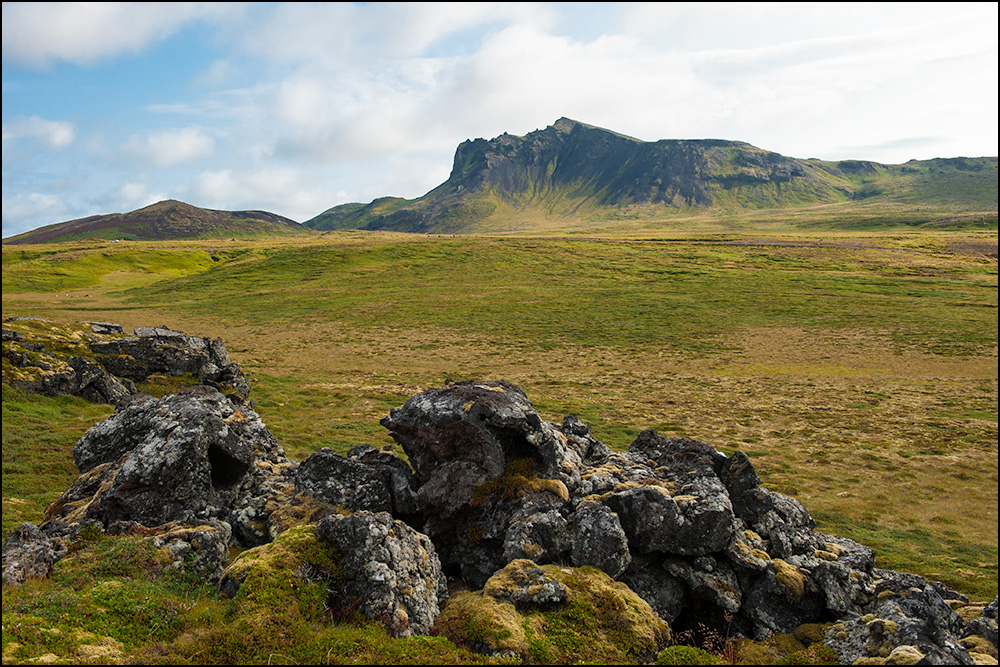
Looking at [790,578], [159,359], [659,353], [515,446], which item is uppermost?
[159,359]

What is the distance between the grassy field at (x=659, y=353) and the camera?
2114 cm

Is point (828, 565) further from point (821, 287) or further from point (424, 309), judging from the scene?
point (821, 287)

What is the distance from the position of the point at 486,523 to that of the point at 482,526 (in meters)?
0.12

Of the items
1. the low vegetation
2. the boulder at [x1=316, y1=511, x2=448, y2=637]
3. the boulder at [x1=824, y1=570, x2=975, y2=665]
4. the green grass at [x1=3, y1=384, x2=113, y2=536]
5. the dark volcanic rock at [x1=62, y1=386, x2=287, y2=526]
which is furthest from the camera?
the green grass at [x1=3, y1=384, x2=113, y2=536]

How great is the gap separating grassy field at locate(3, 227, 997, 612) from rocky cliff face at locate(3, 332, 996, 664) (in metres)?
5.19

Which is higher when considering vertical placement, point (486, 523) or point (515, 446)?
point (515, 446)

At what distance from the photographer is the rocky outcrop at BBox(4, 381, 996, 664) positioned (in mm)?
9617

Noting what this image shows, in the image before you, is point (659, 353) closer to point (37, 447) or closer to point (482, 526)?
point (482, 526)

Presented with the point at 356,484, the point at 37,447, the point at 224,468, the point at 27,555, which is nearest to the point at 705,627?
the point at 356,484

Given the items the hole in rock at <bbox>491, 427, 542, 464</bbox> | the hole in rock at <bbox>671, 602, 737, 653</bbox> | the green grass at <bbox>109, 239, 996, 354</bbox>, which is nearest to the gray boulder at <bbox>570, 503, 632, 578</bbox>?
the hole in rock at <bbox>671, 602, 737, 653</bbox>

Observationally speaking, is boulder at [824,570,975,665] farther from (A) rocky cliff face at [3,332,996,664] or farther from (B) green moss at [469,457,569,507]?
(B) green moss at [469,457,569,507]

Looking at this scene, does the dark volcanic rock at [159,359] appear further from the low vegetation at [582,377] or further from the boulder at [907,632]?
the boulder at [907,632]

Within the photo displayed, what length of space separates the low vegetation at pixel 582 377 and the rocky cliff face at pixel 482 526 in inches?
32.6

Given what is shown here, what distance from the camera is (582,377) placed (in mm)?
41594
